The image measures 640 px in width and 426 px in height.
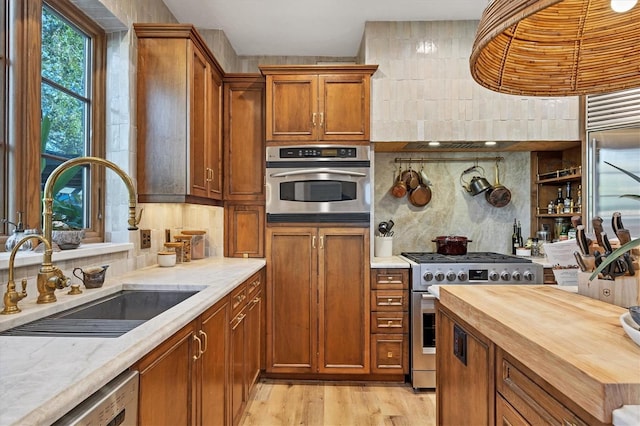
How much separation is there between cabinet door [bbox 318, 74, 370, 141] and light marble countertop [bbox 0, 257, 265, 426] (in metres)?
1.79

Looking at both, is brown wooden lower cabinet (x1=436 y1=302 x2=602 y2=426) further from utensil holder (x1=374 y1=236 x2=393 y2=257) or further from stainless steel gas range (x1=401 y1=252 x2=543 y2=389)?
utensil holder (x1=374 y1=236 x2=393 y2=257)

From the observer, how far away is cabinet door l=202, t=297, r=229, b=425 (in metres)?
1.64

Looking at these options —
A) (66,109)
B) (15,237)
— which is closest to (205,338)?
(15,237)

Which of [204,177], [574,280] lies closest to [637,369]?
[574,280]

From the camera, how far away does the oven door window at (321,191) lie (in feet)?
10.1

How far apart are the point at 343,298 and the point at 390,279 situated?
0.39 meters

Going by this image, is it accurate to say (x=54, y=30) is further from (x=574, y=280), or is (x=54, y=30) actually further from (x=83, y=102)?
(x=574, y=280)

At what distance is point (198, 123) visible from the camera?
262cm

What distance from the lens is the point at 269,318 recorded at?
3070 mm

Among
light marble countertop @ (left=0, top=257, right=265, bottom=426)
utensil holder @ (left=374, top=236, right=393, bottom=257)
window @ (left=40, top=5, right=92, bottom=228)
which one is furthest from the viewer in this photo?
utensil holder @ (left=374, top=236, right=393, bottom=257)

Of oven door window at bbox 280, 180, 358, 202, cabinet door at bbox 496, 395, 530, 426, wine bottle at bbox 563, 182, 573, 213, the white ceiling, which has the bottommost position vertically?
cabinet door at bbox 496, 395, 530, 426

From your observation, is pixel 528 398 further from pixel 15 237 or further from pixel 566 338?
pixel 15 237

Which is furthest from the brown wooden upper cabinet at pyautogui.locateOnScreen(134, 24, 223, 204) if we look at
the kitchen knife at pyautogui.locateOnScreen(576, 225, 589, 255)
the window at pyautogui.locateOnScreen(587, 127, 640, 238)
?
the window at pyautogui.locateOnScreen(587, 127, 640, 238)

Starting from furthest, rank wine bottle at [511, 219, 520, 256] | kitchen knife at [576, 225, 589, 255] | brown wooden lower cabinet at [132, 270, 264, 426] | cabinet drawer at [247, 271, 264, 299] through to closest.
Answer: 1. wine bottle at [511, 219, 520, 256]
2. cabinet drawer at [247, 271, 264, 299]
3. kitchen knife at [576, 225, 589, 255]
4. brown wooden lower cabinet at [132, 270, 264, 426]
